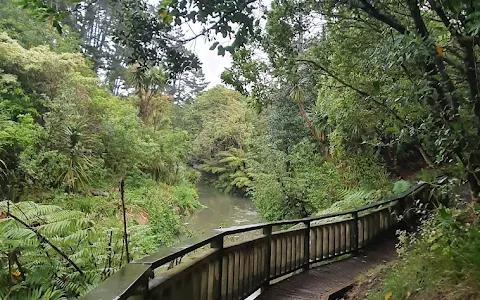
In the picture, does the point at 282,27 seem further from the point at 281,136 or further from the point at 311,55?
the point at 281,136

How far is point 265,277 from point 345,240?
8.20ft

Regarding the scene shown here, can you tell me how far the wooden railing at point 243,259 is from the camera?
8.02 feet

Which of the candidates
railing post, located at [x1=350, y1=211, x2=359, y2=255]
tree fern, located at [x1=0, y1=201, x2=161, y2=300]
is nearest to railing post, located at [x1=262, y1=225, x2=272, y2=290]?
tree fern, located at [x1=0, y1=201, x2=161, y2=300]

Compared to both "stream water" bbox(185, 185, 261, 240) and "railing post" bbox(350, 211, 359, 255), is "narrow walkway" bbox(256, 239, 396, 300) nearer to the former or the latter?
"railing post" bbox(350, 211, 359, 255)

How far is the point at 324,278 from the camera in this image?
5.79m

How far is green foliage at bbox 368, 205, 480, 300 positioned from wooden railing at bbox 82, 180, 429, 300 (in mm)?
850

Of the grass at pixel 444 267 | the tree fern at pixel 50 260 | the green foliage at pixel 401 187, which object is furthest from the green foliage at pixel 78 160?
the green foliage at pixel 401 187

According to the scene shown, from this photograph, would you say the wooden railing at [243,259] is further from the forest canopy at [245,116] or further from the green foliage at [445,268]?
the forest canopy at [245,116]

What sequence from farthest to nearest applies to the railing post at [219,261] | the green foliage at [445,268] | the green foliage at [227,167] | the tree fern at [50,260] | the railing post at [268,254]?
the green foliage at [227,167] < the railing post at [268,254] < the railing post at [219,261] < the tree fern at [50,260] < the green foliage at [445,268]

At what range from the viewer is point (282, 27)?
606cm

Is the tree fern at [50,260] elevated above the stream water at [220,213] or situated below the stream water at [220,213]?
above

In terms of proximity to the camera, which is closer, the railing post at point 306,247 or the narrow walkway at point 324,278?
the narrow walkway at point 324,278

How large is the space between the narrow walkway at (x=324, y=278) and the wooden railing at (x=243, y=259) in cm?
13

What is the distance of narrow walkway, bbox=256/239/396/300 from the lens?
5.04m
